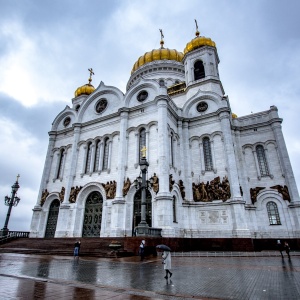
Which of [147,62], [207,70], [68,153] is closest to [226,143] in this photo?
[207,70]

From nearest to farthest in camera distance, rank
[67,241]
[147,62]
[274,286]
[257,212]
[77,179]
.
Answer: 1. [274,286]
2. [67,241]
3. [257,212]
4. [77,179]
5. [147,62]

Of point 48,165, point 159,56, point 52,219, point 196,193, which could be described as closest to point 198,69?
point 159,56

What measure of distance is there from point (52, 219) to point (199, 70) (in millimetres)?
24556

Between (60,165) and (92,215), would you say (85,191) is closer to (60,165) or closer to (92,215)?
(92,215)

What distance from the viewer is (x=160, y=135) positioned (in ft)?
67.7

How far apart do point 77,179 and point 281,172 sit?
806 inches

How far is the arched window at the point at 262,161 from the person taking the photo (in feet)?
74.9

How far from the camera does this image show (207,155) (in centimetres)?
2323

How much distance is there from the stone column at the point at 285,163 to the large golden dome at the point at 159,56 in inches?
793

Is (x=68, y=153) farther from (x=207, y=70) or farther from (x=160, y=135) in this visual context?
(x=207, y=70)

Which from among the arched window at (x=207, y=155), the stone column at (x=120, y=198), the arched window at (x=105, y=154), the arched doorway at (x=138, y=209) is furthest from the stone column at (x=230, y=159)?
the arched window at (x=105, y=154)

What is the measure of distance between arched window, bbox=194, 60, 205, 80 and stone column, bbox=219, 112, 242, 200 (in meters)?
7.39

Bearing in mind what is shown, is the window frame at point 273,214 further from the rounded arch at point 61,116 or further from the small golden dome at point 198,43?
the rounded arch at point 61,116

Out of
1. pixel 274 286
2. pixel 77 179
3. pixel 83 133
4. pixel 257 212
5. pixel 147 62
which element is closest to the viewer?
pixel 274 286
